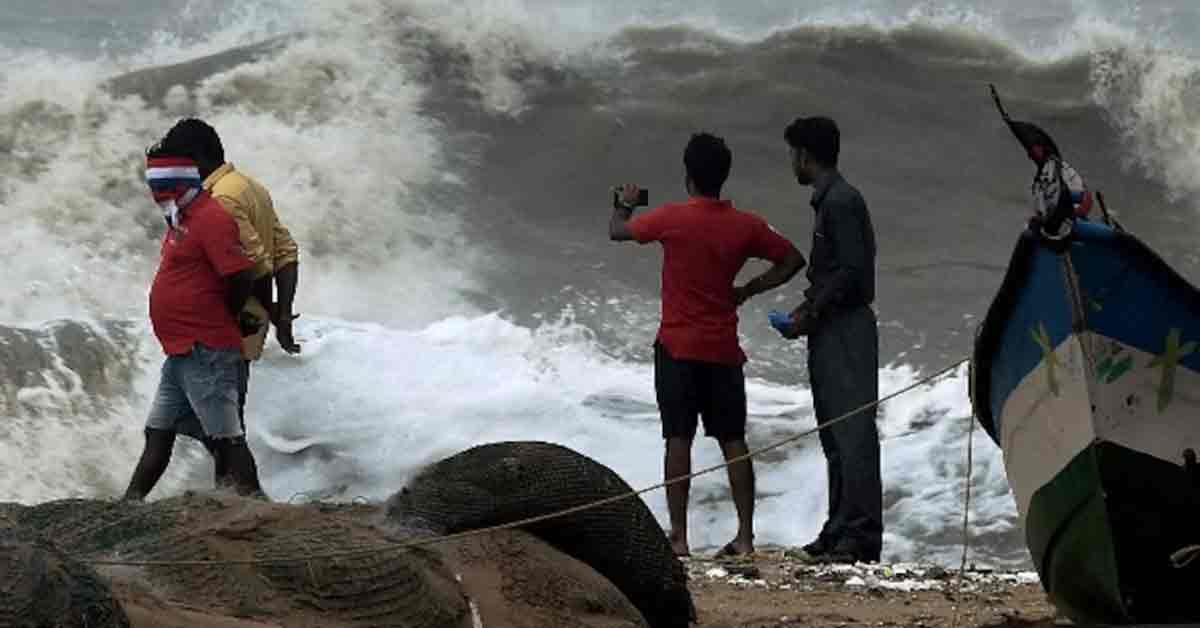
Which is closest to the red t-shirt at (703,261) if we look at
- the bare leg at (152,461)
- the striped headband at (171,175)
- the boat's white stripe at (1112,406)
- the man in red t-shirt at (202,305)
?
the man in red t-shirt at (202,305)

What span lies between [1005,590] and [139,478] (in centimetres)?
326

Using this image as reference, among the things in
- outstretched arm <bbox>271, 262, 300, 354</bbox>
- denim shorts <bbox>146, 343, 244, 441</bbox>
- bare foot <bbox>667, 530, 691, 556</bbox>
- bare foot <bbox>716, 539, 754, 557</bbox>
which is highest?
outstretched arm <bbox>271, 262, 300, 354</bbox>

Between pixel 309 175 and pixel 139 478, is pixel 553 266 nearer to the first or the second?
pixel 309 175

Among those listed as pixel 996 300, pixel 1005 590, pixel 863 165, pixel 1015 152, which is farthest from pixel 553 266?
pixel 996 300

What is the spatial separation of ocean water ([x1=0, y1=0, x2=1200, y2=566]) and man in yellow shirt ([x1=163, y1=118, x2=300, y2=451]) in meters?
3.25

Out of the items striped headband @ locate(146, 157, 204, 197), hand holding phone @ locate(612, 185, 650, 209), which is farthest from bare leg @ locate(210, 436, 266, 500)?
hand holding phone @ locate(612, 185, 650, 209)

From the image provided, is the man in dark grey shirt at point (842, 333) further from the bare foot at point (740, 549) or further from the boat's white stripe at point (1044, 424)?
the boat's white stripe at point (1044, 424)

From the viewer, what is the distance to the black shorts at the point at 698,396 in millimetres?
9953

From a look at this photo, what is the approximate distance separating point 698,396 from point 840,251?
847 millimetres

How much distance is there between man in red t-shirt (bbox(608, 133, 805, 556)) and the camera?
32.3ft

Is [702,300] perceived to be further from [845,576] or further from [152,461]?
[152,461]

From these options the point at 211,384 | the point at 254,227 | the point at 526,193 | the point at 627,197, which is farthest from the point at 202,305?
the point at 526,193

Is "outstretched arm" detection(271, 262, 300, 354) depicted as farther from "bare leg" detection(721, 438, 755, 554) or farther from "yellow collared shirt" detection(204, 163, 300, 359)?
"bare leg" detection(721, 438, 755, 554)

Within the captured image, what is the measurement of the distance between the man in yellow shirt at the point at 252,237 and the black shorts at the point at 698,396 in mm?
1497
